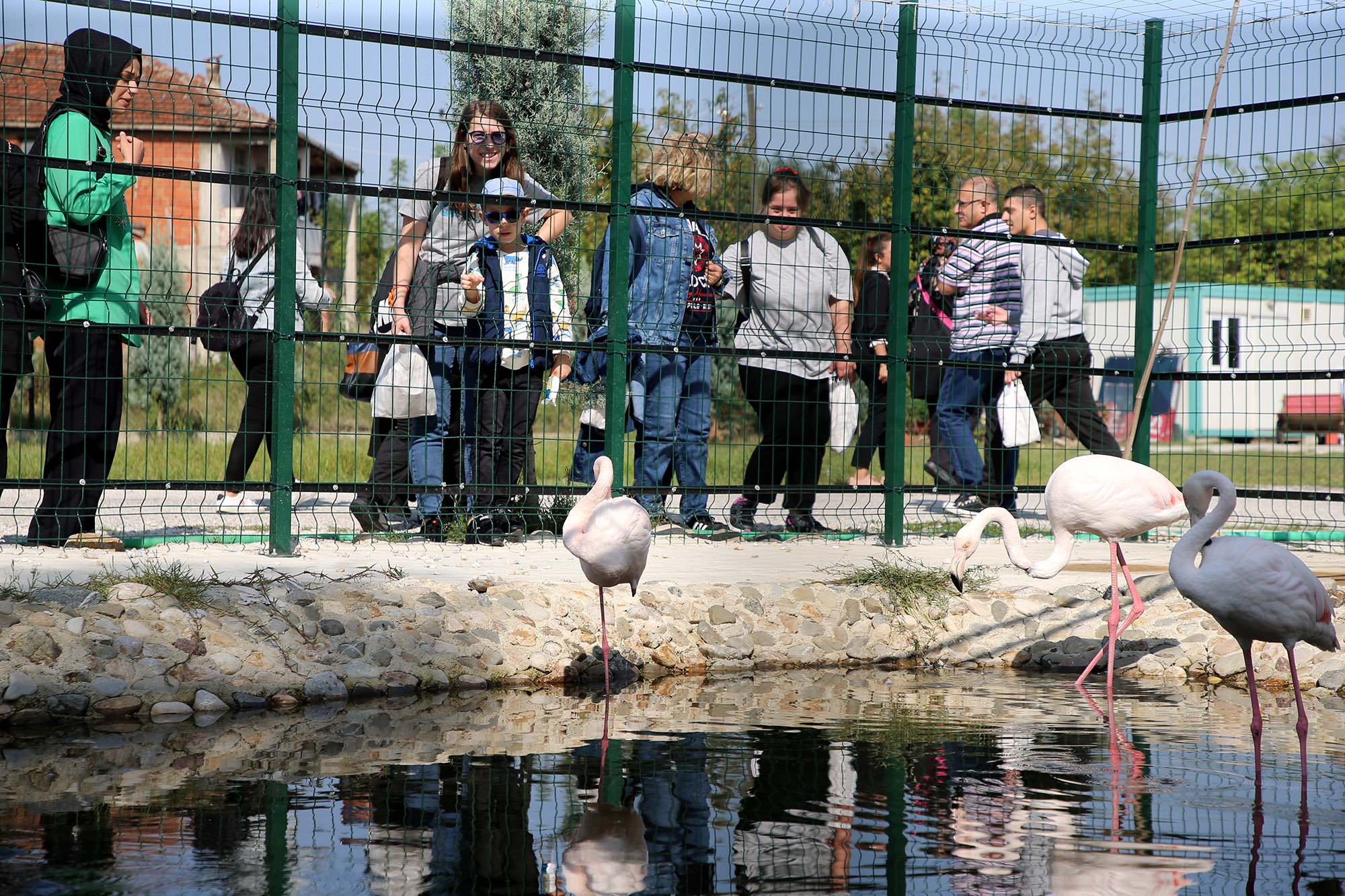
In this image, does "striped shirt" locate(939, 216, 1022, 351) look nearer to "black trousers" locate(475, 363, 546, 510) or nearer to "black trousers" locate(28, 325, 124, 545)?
"black trousers" locate(475, 363, 546, 510)

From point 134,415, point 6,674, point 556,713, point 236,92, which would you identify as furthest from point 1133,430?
point 134,415

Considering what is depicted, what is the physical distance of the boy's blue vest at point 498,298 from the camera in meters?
8.22

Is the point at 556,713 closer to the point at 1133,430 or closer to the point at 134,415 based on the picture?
the point at 1133,430

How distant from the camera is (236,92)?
722 centimetres

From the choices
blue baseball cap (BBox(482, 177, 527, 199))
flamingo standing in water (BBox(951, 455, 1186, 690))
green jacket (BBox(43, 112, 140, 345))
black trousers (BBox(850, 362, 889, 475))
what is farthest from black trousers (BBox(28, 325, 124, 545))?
black trousers (BBox(850, 362, 889, 475))

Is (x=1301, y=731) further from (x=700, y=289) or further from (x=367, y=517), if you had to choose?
(x=367, y=517)

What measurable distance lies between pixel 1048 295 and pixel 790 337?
2086 millimetres

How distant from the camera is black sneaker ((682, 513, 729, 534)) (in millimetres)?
8828

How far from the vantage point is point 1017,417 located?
9.43 meters

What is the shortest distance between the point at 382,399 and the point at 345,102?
182 cm

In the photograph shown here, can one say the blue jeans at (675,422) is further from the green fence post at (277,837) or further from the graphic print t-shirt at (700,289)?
the green fence post at (277,837)

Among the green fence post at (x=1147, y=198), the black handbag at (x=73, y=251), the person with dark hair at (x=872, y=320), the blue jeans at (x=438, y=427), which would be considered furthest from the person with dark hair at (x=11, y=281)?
the green fence post at (x=1147, y=198)

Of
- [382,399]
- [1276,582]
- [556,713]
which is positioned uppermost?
[382,399]

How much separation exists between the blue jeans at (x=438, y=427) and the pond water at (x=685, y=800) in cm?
255
